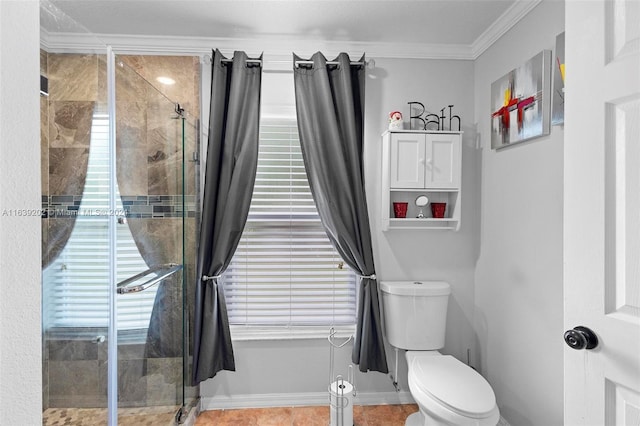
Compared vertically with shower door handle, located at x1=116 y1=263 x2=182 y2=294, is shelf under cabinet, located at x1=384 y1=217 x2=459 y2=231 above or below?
above

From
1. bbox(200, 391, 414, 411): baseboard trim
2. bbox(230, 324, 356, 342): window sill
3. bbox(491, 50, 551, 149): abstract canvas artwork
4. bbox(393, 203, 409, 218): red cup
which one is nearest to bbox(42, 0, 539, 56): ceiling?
bbox(491, 50, 551, 149): abstract canvas artwork

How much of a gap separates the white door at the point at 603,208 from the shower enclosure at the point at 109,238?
1.43m

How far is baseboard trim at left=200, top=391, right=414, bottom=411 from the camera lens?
2307 mm

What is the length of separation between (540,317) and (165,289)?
76.3 inches

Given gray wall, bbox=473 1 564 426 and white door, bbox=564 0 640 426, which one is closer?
white door, bbox=564 0 640 426

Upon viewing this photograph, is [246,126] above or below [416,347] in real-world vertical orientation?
above

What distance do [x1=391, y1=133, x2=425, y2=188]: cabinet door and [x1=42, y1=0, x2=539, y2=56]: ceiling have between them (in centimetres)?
65

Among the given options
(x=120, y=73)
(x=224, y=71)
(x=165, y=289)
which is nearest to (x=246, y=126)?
(x=224, y=71)

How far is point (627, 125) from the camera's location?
862mm

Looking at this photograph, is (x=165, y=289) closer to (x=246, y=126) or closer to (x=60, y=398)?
(x=60, y=398)

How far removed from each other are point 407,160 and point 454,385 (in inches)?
49.5

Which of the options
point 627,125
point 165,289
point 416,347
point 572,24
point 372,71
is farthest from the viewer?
point 372,71

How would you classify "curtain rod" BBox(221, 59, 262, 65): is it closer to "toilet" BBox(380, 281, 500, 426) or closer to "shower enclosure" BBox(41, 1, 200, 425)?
"shower enclosure" BBox(41, 1, 200, 425)

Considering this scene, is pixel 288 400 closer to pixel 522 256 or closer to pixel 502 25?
pixel 522 256
